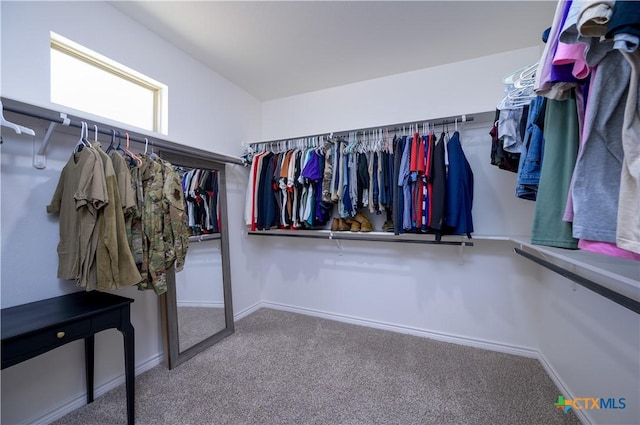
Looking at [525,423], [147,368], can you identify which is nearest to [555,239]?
[525,423]

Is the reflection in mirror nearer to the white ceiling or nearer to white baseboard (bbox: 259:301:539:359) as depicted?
white baseboard (bbox: 259:301:539:359)

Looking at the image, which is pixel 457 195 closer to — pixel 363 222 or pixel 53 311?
pixel 363 222

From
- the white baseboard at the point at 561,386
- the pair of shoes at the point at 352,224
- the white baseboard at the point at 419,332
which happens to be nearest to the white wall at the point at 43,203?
the white baseboard at the point at 419,332

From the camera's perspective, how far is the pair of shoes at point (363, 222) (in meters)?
2.31

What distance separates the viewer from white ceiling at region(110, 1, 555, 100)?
1.69 metres

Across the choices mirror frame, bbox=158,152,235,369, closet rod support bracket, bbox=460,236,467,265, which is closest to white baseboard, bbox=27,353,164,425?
mirror frame, bbox=158,152,235,369

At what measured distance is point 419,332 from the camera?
238 centimetres

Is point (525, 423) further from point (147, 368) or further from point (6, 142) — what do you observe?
point (6, 142)

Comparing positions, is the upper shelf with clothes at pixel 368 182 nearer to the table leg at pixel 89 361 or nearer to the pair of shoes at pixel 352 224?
the pair of shoes at pixel 352 224

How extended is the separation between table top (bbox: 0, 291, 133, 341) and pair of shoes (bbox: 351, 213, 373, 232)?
1.74 m

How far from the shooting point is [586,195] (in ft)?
2.31

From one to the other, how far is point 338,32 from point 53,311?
243cm

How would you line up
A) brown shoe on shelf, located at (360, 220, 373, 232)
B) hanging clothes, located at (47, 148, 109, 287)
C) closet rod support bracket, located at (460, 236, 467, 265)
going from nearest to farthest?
hanging clothes, located at (47, 148, 109, 287)
closet rod support bracket, located at (460, 236, 467, 265)
brown shoe on shelf, located at (360, 220, 373, 232)

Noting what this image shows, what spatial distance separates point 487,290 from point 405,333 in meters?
0.82
